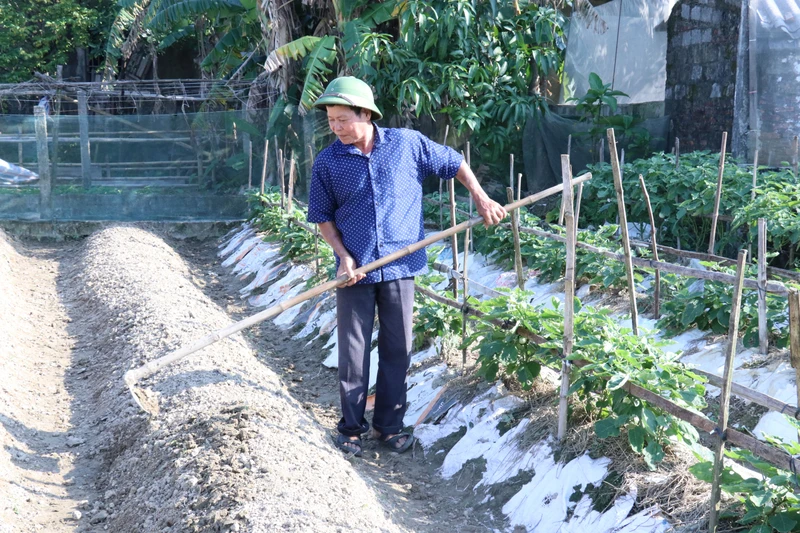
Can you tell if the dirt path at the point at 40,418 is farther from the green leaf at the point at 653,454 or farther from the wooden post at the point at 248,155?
the wooden post at the point at 248,155

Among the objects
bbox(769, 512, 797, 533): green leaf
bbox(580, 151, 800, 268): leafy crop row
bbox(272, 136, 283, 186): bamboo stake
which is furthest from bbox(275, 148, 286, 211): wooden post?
bbox(769, 512, 797, 533): green leaf

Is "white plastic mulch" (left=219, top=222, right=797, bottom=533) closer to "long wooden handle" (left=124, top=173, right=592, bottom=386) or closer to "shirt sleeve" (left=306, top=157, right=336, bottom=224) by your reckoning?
"long wooden handle" (left=124, top=173, right=592, bottom=386)

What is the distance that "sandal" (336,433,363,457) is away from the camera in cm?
435

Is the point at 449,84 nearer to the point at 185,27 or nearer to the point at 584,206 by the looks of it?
the point at 584,206

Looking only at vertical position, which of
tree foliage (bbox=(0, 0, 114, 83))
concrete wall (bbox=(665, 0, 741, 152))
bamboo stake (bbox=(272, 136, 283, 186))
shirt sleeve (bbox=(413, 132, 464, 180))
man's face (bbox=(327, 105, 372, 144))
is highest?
tree foliage (bbox=(0, 0, 114, 83))

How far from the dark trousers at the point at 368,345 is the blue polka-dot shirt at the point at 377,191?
0.37 ft

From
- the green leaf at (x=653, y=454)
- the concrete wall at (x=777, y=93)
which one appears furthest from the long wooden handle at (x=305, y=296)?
the concrete wall at (x=777, y=93)

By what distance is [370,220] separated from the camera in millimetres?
4164

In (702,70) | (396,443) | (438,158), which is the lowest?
(396,443)

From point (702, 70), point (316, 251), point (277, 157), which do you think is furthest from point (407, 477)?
point (277, 157)

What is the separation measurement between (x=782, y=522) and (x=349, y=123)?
97.3 inches

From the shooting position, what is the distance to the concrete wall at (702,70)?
966cm

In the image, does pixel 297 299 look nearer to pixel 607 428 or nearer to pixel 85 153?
pixel 607 428

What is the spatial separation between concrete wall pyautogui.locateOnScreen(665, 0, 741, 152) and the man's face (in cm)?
689
